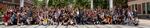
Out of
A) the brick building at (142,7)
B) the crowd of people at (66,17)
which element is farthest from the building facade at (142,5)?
the crowd of people at (66,17)

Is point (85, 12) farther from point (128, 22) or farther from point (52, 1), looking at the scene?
point (52, 1)

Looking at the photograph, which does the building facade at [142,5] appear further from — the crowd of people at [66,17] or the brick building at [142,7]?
the crowd of people at [66,17]

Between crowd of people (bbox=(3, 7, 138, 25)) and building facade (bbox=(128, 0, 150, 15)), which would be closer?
crowd of people (bbox=(3, 7, 138, 25))

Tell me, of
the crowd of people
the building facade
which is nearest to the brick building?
the building facade

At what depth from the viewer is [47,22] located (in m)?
20.2

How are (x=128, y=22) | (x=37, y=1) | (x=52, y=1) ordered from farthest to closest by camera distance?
1. (x=37, y=1)
2. (x=52, y=1)
3. (x=128, y=22)

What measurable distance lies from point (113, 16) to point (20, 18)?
5973 millimetres

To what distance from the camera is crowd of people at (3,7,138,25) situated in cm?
2003

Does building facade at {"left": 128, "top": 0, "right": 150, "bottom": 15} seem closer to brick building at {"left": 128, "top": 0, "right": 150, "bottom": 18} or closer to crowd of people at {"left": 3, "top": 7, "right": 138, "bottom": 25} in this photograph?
brick building at {"left": 128, "top": 0, "right": 150, "bottom": 18}

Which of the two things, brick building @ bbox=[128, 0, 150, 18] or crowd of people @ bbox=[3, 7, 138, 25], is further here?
brick building @ bbox=[128, 0, 150, 18]

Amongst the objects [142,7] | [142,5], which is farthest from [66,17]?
[142,7]

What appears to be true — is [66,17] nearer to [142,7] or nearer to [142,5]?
[142,5]

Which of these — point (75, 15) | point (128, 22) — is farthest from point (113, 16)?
point (75, 15)

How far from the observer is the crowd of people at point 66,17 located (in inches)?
789
